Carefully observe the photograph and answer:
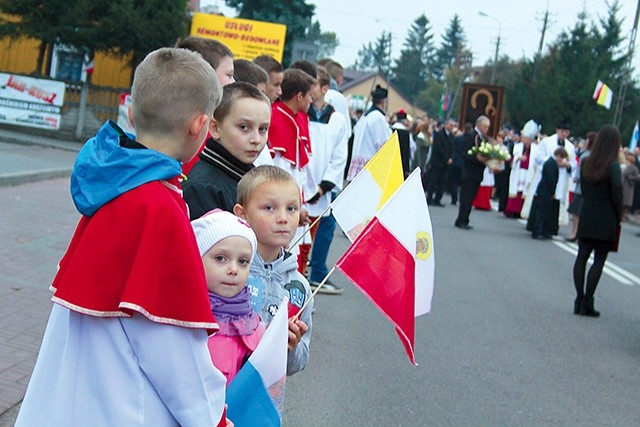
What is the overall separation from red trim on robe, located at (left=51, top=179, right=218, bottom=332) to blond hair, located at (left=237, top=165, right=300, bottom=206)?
4.44ft

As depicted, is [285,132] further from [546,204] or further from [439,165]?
[439,165]

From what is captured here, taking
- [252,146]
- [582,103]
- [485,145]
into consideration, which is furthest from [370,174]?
[582,103]

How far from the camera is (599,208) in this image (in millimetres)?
10914

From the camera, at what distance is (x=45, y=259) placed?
9984mm

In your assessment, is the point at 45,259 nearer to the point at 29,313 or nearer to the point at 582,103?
the point at 29,313

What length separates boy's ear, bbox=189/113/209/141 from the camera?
9.13ft

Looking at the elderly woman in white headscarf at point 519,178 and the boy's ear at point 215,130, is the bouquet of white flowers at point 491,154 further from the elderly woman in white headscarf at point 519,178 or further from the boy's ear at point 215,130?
the boy's ear at point 215,130

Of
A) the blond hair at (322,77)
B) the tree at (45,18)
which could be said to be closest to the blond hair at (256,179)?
the blond hair at (322,77)

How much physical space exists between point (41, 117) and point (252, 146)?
23879mm

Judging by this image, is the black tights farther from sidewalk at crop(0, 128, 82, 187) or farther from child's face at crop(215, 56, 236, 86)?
sidewalk at crop(0, 128, 82, 187)

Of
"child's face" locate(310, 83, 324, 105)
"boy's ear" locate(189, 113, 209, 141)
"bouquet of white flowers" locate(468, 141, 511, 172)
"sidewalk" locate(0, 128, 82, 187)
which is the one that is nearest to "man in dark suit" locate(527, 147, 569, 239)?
"bouquet of white flowers" locate(468, 141, 511, 172)

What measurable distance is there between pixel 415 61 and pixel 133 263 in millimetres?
165605

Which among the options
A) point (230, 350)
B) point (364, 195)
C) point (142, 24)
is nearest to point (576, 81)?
point (142, 24)

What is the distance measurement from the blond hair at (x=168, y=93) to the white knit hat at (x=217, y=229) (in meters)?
0.58
